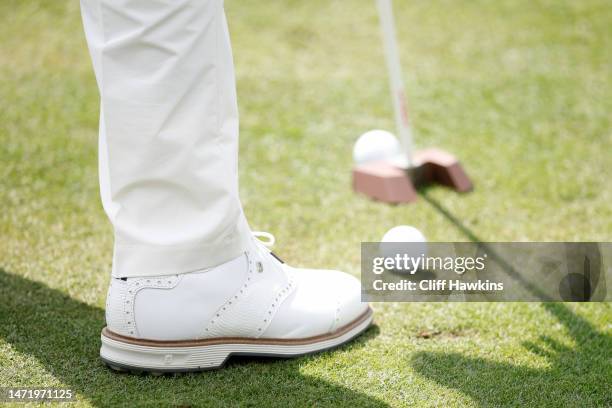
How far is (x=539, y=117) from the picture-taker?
3.55m

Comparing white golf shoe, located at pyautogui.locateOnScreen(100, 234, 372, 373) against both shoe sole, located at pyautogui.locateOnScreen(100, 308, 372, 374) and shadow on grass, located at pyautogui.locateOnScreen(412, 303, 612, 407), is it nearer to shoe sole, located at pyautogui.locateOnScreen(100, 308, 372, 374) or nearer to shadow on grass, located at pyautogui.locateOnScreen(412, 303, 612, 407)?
shoe sole, located at pyautogui.locateOnScreen(100, 308, 372, 374)

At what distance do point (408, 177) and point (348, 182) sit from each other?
25 centimetres

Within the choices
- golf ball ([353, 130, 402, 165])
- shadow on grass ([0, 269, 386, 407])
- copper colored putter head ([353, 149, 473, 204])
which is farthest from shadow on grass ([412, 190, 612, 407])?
golf ball ([353, 130, 402, 165])

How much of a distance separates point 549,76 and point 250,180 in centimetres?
197

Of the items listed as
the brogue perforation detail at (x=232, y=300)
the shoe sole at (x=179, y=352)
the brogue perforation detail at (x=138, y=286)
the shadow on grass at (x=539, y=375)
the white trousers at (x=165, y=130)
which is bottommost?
the shadow on grass at (x=539, y=375)

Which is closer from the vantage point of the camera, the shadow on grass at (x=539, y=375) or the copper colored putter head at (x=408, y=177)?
the shadow on grass at (x=539, y=375)

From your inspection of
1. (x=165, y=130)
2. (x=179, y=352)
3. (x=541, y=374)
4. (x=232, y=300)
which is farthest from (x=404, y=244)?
(x=165, y=130)

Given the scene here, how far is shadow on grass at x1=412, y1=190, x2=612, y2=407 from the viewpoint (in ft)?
5.24

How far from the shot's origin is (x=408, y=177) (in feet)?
9.41

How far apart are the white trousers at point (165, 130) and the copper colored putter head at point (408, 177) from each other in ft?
4.23

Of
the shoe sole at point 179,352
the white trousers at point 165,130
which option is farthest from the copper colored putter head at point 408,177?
the white trousers at point 165,130

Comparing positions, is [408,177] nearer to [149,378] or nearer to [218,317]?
[218,317]

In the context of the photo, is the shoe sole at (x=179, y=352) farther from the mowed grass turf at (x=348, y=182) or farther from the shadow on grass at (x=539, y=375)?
the shadow on grass at (x=539, y=375)

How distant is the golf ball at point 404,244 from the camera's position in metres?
2.23
